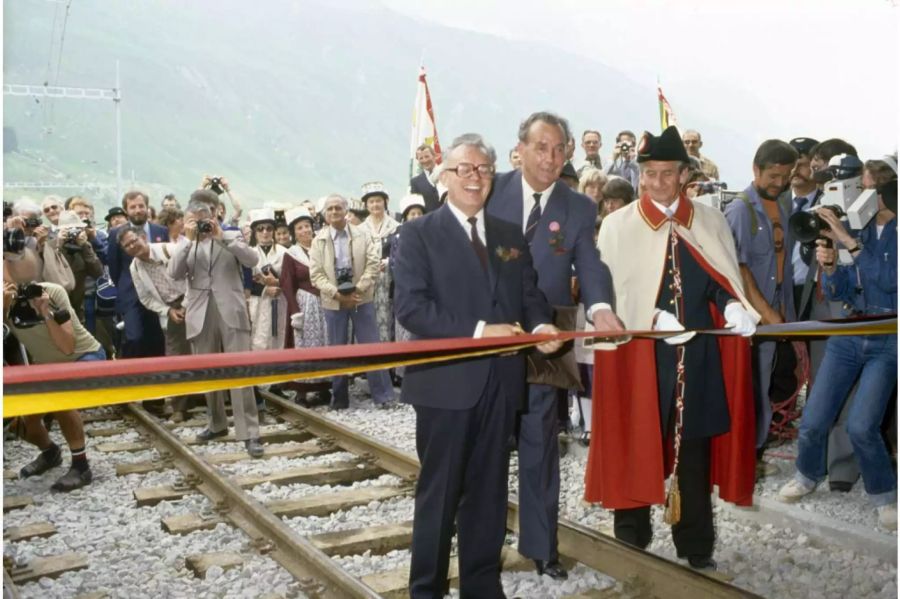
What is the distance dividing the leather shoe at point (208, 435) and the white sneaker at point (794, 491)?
4823 millimetres

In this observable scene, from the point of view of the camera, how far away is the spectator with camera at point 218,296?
7645 mm

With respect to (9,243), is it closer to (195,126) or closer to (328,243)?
(328,243)

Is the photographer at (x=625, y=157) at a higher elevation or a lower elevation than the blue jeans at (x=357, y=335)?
higher

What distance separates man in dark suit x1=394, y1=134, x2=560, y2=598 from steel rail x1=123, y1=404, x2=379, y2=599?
20.7 inches

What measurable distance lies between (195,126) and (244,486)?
364 feet

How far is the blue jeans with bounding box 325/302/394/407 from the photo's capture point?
9.70 m

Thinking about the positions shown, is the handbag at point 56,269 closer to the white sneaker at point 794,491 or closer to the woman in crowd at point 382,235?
the woman in crowd at point 382,235

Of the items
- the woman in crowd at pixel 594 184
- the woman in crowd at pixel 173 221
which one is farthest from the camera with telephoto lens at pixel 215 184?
the woman in crowd at pixel 594 184

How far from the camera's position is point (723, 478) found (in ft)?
15.4

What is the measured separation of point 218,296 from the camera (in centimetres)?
765

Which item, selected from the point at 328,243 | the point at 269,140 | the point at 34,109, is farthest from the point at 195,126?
the point at 328,243

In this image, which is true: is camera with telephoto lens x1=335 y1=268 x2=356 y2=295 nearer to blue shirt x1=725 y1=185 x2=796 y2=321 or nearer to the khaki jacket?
the khaki jacket

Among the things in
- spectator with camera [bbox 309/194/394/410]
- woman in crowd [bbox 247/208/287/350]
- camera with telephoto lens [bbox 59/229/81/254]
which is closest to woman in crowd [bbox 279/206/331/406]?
woman in crowd [bbox 247/208/287/350]

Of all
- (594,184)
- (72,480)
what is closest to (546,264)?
(594,184)
